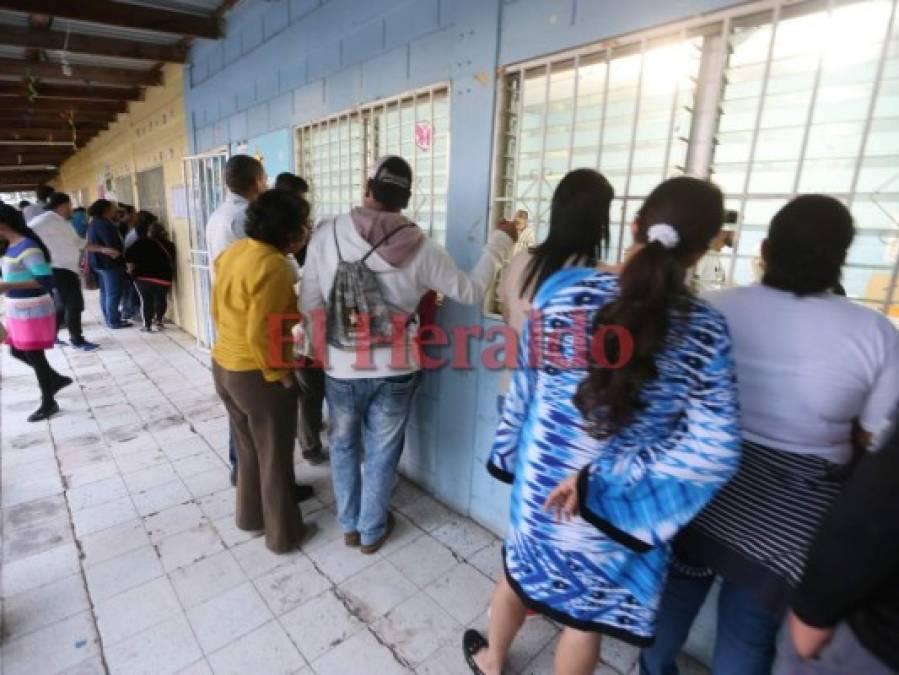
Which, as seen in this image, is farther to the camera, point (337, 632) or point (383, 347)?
point (383, 347)

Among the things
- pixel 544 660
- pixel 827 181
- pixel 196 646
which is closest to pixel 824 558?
pixel 827 181

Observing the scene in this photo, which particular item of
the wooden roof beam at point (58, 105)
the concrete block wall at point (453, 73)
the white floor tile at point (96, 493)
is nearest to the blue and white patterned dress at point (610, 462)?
the concrete block wall at point (453, 73)

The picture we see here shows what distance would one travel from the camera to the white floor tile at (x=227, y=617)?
→ 161 centimetres

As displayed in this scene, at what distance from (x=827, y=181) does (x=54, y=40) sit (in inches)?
207

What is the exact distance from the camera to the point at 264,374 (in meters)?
1.78

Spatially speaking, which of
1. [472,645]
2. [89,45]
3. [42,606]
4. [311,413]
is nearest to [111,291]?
[89,45]

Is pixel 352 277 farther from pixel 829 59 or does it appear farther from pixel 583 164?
pixel 829 59

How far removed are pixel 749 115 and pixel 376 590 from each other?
208cm

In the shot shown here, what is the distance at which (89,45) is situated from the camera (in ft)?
12.7

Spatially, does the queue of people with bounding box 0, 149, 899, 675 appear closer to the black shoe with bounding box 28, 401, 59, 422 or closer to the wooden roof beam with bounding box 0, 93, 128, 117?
the black shoe with bounding box 28, 401, 59, 422

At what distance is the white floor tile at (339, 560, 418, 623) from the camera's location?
5.77ft

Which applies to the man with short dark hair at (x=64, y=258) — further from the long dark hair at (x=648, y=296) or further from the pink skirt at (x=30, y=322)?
the long dark hair at (x=648, y=296)

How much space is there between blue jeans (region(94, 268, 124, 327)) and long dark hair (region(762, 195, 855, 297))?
676 centimetres

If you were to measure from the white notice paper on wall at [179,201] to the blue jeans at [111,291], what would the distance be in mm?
1191
